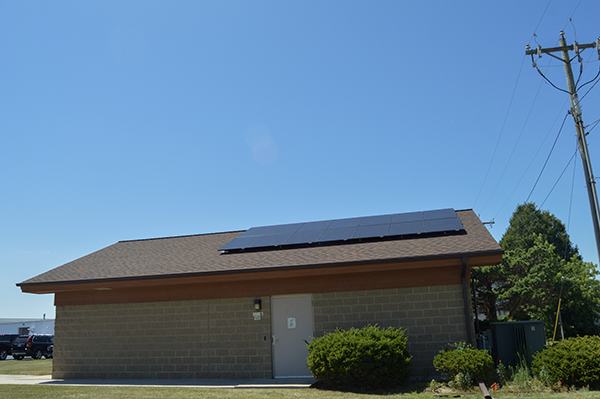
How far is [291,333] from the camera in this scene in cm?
1356

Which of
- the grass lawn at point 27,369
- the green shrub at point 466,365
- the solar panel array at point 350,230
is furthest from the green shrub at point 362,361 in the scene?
the grass lawn at point 27,369

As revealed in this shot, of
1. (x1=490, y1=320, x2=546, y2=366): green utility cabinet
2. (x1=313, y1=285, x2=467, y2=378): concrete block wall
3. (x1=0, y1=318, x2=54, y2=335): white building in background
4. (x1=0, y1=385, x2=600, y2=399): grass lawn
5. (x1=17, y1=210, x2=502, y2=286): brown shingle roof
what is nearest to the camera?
(x1=0, y1=385, x2=600, y2=399): grass lawn

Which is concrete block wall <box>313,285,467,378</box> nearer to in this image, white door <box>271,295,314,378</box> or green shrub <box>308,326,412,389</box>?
white door <box>271,295,314,378</box>

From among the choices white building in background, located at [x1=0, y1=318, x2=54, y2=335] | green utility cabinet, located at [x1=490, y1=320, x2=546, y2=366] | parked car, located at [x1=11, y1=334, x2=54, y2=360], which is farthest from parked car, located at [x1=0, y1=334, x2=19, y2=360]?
green utility cabinet, located at [x1=490, y1=320, x2=546, y2=366]

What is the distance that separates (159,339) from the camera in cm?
1450

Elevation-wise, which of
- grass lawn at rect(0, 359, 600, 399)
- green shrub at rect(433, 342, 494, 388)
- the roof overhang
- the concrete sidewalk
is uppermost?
the roof overhang

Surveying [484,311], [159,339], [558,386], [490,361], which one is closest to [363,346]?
[490,361]

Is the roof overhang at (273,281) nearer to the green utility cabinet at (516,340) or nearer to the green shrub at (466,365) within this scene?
the green utility cabinet at (516,340)

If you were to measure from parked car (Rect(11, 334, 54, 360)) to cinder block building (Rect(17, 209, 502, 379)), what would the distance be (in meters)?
17.4

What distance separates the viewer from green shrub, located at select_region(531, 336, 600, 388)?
9.90 m

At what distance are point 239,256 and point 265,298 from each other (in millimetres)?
1785

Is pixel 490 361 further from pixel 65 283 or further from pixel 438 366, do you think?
pixel 65 283

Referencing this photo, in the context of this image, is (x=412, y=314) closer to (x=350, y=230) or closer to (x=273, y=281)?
(x=350, y=230)

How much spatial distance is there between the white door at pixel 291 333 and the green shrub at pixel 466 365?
3849 mm
